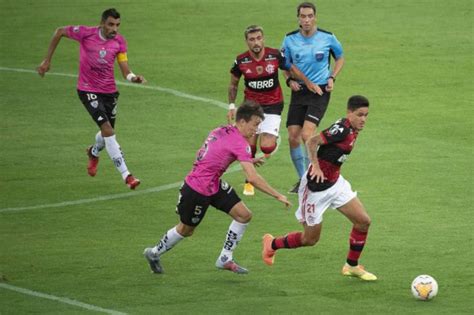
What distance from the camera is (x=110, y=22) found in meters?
22.4

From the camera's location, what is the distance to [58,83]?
102 feet

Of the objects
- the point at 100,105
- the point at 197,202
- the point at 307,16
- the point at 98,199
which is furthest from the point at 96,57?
the point at 197,202

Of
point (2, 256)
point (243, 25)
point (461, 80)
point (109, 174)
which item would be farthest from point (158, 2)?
point (2, 256)

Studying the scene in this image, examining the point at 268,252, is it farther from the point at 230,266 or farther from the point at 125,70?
the point at 125,70

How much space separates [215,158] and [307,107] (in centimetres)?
541

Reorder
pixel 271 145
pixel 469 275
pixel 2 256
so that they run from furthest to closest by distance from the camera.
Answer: pixel 271 145
pixel 2 256
pixel 469 275

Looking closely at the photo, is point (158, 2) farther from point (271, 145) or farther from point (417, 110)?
point (271, 145)

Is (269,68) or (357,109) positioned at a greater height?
(269,68)

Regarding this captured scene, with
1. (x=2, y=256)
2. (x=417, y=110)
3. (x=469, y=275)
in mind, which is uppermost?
(x=417, y=110)

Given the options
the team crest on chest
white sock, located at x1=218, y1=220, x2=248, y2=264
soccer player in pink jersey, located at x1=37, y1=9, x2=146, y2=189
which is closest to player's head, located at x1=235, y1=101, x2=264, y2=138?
white sock, located at x1=218, y1=220, x2=248, y2=264

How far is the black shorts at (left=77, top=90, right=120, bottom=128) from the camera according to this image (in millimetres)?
22531

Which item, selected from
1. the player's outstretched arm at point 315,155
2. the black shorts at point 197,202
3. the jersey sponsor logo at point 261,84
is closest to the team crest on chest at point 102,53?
the jersey sponsor logo at point 261,84

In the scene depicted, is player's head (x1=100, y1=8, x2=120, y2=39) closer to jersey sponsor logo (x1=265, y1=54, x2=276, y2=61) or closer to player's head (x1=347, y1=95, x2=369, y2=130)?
jersey sponsor logo (x1=265, y1=54, x2=276, y2=61)

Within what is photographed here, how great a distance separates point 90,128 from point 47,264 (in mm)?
9070
